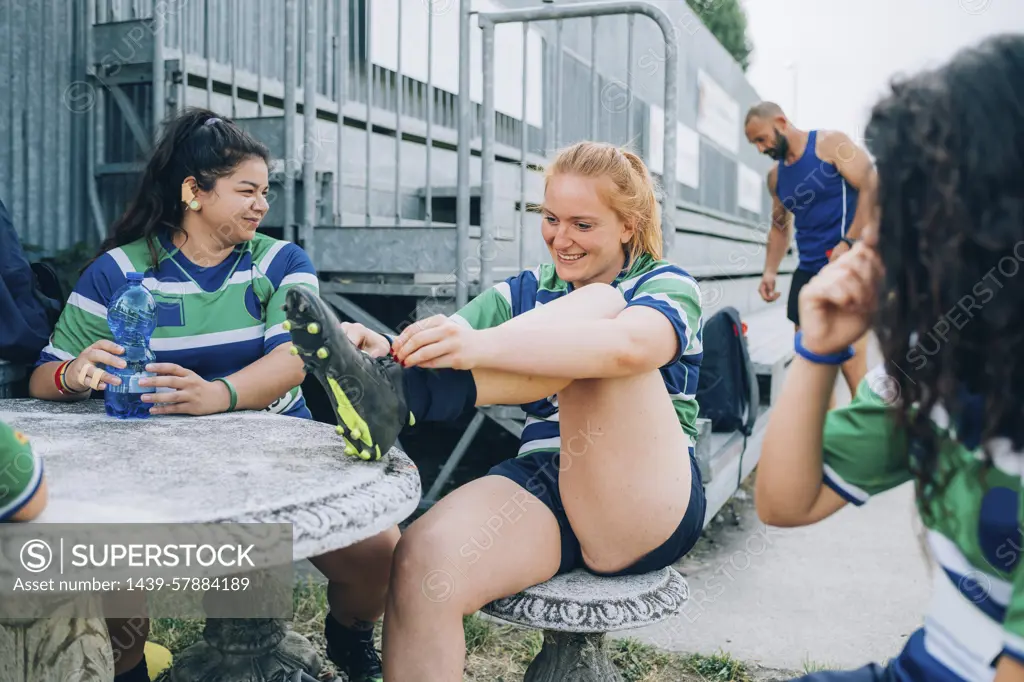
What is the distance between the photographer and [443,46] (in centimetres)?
504

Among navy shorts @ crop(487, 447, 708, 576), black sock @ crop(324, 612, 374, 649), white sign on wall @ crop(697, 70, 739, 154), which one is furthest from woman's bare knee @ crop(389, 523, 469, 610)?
white sign on wall @ crop(697, 70, 739, 154)

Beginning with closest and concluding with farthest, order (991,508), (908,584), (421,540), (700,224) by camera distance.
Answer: (991,508) < (421,540) < (908,584) < (700,224)

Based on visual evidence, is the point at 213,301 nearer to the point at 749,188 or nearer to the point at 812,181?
the point at 812,181

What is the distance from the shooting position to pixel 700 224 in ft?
26.1

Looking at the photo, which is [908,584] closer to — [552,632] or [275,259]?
[552,632]

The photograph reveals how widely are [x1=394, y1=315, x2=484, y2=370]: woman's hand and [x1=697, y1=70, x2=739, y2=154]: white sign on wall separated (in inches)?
418

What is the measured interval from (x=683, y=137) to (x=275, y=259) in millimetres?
9047

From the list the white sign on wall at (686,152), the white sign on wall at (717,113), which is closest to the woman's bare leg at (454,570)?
the white sign on wall at (686,152)

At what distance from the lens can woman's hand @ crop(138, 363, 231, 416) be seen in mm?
1808

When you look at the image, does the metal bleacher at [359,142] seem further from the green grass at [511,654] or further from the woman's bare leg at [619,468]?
the woman's bare leg at [619,468]

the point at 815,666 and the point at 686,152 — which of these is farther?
the point at 686,152

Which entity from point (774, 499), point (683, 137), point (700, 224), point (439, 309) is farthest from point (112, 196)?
point (683, 137)

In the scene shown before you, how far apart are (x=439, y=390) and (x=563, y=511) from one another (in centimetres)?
40

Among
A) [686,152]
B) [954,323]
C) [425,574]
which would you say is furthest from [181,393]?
[686,152]
